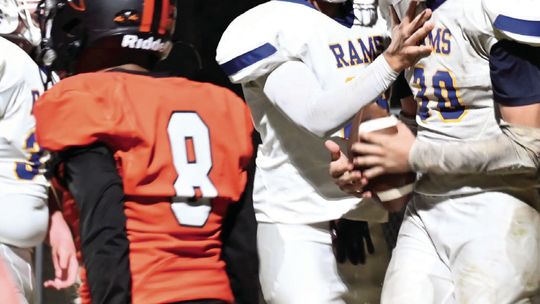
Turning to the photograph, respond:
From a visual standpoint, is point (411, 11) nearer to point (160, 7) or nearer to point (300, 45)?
point (300, 45)

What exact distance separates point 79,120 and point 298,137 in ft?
2.00

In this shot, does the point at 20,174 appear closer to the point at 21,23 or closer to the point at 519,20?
the point at 21,23

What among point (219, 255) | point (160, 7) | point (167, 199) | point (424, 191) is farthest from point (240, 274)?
point (160, 7)

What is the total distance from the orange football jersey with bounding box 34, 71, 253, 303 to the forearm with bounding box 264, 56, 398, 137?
157 mm

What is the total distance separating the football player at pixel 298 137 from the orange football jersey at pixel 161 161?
19 centimetres

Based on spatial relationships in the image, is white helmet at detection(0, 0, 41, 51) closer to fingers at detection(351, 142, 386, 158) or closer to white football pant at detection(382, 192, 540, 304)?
fingers at detection(351, 142, 386, 158)

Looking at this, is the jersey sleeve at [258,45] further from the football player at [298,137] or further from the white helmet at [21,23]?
the white helmet at [21,23]

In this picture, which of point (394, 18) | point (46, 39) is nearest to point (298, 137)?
point (394, 18)

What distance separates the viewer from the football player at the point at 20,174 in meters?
3.14

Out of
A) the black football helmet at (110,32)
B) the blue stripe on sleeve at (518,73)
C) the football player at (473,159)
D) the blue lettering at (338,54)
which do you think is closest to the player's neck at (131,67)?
the black football helmet at (110,32)

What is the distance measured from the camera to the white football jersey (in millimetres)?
3150

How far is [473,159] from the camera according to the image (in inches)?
94.9

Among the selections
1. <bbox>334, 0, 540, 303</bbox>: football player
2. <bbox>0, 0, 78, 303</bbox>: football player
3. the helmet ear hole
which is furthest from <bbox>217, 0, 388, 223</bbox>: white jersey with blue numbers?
<bbox>0, 0, 78, 303</bbox>: football player

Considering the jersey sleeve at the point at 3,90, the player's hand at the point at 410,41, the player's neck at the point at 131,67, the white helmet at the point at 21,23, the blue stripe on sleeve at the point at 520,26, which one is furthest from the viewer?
the white helmet at the point at 21,23
